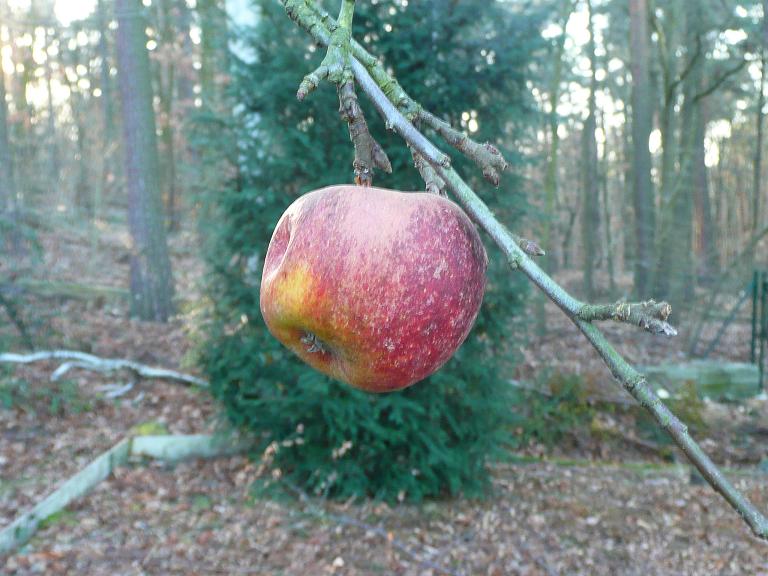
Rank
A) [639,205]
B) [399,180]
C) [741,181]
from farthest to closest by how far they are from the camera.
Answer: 1. [741,181]
2. [639,205]
3. [399,180]

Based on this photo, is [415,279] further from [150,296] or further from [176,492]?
[150,296]

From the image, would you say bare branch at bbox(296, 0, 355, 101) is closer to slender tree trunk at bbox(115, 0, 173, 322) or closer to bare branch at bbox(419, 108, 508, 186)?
bare branch at bbox(419, 108, 508, 186)

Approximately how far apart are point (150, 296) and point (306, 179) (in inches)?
209

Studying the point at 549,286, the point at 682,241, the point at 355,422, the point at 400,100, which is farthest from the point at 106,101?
the point at 549,286

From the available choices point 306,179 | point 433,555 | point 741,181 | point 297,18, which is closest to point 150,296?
point 306,179

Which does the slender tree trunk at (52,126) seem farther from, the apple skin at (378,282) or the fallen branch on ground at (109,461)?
the apple skin at (378,282)

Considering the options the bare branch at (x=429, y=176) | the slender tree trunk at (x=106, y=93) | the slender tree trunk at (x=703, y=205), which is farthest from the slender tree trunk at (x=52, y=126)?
the bare branch at (x=429, y=176)

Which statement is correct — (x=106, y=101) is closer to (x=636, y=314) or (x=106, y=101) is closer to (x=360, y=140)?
(x=360, y=140)

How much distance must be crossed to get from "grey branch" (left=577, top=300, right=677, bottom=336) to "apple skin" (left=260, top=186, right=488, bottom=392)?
0.31m

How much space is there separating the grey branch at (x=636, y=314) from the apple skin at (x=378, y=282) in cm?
31

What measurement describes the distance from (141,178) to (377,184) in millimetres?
5802

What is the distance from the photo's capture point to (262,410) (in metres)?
5.45

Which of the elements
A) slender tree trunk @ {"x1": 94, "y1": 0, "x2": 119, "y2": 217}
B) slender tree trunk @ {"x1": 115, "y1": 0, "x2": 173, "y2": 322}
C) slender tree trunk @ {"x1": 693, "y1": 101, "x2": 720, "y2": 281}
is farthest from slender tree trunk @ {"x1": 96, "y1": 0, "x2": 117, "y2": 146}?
slender tree trunk @ {"x1": 693, "y1": 101, "x2": 720, "y2": 281}

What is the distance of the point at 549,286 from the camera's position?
89 cm
